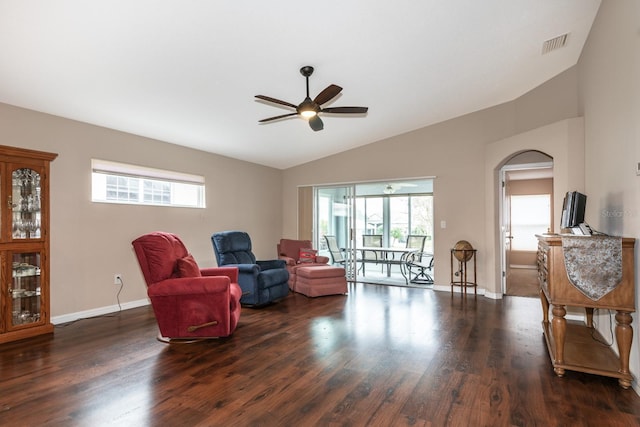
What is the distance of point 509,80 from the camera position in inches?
177

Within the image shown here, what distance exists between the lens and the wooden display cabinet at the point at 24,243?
3309mm

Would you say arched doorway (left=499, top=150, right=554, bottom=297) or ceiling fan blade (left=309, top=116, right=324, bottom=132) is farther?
arched doorway (left=499, top=150, right=554, bottom=297)

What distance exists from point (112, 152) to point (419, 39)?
403 cm

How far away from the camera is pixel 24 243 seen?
344 centimetres

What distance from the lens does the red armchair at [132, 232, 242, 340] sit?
3.18 metres

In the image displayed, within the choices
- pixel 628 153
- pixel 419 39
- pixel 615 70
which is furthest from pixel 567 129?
pixel 419 39

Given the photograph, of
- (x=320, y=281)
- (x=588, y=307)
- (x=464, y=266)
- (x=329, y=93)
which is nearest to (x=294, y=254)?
(x=320, y=281)

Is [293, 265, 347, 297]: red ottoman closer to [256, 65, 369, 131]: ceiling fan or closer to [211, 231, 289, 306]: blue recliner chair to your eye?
[211, 231, 289, 306]: blue recliner chair

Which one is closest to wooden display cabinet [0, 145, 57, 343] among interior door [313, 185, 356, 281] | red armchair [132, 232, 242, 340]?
red armchair [132, 232, 242, 340]

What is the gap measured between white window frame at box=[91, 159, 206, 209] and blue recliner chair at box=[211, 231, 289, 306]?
1.00m

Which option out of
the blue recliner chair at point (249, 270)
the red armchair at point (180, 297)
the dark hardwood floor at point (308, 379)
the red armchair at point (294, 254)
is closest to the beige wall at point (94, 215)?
the dark hardwood floor at point (308, 379)

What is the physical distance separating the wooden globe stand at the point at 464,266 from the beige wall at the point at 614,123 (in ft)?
5.99

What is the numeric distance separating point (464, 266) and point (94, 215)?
552 cm

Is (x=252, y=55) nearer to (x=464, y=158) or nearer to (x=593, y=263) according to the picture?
(x=593, y=263)
